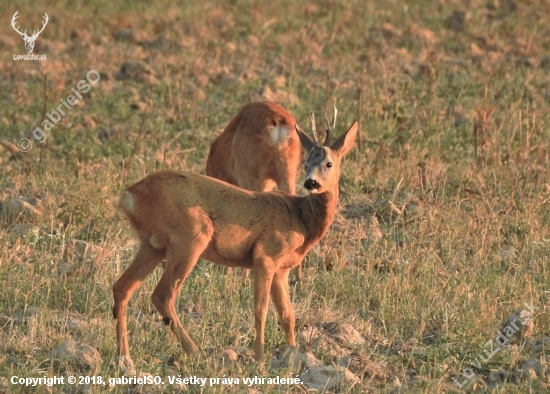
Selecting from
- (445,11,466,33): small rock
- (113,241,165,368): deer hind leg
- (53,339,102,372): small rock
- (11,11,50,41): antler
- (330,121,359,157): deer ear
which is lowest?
(53,339,102,372): small rock

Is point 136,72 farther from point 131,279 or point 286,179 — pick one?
point 131,279

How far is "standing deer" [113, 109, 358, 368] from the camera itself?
28.6 ft

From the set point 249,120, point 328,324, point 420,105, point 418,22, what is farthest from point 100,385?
point 418,22

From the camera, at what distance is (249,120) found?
459 inches

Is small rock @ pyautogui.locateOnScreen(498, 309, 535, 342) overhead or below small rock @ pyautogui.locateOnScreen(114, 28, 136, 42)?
below

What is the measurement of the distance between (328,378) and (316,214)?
1460 millimetres

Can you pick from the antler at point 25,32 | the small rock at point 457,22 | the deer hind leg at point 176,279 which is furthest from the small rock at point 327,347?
the small rock at point 457,22

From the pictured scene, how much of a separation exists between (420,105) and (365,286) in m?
6.24

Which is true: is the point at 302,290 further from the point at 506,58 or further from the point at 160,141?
the point at 506,58

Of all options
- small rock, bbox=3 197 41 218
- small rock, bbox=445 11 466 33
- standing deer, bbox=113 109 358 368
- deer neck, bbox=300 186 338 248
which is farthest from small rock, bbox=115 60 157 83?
standing deer, bbox=113 109 358 368

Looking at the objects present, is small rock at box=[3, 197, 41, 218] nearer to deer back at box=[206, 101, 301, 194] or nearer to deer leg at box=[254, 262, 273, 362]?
deer back at box=[206, 101, 301, 194]

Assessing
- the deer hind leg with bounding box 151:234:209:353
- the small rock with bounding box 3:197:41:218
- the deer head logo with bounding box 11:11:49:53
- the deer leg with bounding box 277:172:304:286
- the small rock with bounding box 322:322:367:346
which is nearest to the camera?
the deer hind leg with bounding box 151:234:209:353

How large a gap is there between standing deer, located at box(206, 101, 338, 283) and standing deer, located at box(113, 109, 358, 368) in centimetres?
181

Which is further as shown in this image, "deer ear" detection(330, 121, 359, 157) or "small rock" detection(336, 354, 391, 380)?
"deer ear" detection(330, 121, 359, 157)
